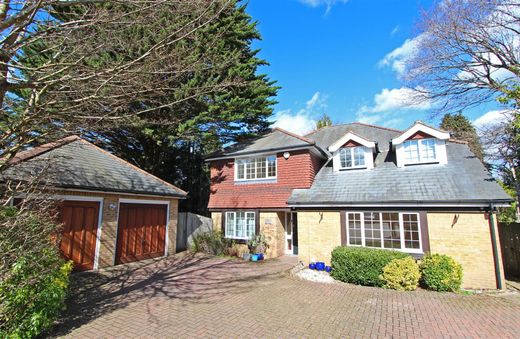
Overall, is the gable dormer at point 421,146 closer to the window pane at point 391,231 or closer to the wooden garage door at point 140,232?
the window pane at point 391,231

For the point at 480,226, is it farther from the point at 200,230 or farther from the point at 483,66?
the point at 200,230

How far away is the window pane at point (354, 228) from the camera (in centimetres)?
1141

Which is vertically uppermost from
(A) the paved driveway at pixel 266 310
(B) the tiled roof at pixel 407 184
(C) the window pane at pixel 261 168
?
(C) the window pane at pixel 261 168

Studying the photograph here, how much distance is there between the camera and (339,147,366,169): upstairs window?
530 inches

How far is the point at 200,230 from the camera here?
17094 millimetres

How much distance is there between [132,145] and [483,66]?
70.3 ft

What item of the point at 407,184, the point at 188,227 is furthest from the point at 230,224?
the point at 407,184

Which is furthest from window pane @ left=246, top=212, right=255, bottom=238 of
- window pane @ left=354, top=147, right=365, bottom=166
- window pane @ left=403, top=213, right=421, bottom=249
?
window pane @ left=403, top=213, right=421, bottom=249

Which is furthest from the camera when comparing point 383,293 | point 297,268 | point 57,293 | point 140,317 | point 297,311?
point 297,268

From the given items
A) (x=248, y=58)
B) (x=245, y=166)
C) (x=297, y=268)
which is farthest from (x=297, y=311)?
(x=248, y=58)

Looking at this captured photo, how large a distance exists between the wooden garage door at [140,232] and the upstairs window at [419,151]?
12.4 meters

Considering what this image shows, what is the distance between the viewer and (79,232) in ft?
35.2

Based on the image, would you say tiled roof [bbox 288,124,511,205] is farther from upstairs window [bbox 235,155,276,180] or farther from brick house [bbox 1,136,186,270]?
brick house [bbox 1,136,186,270]

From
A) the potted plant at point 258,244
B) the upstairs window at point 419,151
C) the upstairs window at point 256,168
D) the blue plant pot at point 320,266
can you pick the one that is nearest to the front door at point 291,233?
the potted plant at point 258,244
